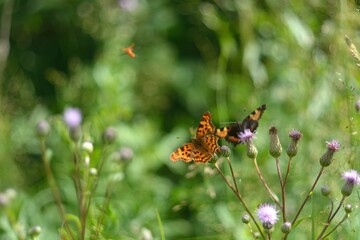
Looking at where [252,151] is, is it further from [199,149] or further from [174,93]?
[174,93]

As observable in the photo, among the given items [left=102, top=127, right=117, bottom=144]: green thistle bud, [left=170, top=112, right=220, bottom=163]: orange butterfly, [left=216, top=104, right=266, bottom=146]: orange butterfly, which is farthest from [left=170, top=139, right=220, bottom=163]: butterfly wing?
[left=102, top=127, right=117, bottom=144]: green thistle bud

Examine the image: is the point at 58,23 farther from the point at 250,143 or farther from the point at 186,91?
the point at 250,143

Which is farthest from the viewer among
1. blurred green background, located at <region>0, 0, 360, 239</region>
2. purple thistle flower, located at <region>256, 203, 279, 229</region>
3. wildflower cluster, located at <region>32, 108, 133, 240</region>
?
blurred green background, located at <region>0, 0, 360, 239</region>

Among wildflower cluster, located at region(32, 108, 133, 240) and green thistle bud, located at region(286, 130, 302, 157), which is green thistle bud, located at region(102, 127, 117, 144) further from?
green thistle bud, located at region(286, 130, 302, 157)

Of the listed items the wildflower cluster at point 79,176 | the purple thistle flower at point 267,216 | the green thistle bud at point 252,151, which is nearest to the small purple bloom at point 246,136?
the green thistle bud at point 252,151

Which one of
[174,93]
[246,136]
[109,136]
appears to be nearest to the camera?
[246,136]

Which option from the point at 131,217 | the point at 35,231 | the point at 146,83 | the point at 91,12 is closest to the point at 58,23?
the point at 91,12

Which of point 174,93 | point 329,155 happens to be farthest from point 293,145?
point 174,93
